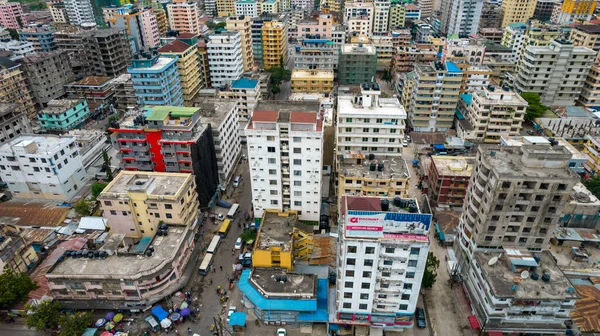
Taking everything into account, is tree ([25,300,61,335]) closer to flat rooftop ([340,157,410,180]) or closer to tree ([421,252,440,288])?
flat rooftop ([340,157,410,180])

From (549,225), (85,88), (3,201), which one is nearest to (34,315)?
(3,201)

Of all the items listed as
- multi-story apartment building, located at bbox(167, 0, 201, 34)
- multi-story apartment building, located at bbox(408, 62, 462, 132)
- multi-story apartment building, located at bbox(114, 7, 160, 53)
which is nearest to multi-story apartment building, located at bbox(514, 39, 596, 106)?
multi-story apartment building, located at bbox(408, 62, 462, 132)

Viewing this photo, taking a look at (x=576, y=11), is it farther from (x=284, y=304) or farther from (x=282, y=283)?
(x=284, y=304)

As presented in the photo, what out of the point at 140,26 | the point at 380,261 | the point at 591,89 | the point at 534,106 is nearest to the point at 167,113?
the point at 380,261

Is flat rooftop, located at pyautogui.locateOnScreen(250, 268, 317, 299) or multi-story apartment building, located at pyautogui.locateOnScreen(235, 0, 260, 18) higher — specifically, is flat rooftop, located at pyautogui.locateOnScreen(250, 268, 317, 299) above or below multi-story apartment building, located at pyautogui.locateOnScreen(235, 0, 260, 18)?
below

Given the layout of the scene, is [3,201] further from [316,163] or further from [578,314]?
[578,314]

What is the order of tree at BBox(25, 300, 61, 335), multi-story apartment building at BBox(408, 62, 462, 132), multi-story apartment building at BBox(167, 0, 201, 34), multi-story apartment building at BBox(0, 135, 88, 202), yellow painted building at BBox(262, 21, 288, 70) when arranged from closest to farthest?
tree at BBox(25, 300, 61, 335)
multi-story apartment building at BBox(0, 135, 88, 202)
multi-story apartment building at BBox(408, 62, 462, 132)
yellow painted building at BBox(262, 21, 288, 70)
multi-story apartment building at BBox(167, 0, 201, 34)

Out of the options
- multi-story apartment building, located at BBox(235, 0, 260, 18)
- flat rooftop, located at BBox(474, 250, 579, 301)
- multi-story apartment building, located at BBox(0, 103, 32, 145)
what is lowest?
flat rooftop, located at BBox(474, 250, 579, 301)
